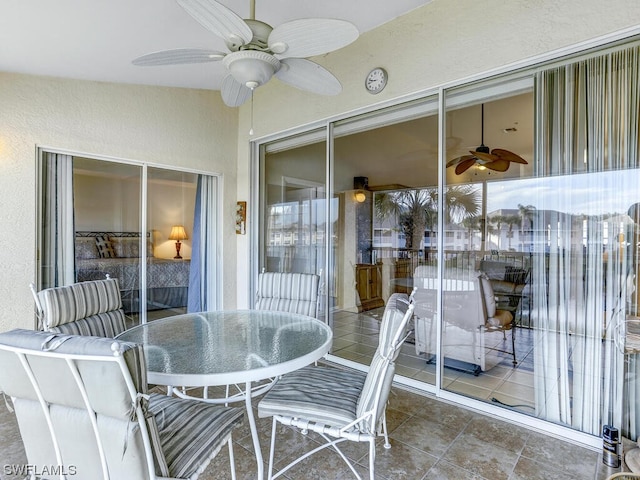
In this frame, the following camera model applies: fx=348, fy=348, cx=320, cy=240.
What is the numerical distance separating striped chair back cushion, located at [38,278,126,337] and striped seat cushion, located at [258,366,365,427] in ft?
3.89

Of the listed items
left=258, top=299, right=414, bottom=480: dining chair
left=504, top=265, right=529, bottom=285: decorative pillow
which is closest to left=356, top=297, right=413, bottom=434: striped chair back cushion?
left=258, top=299, right=414, bottom=480: dining chair

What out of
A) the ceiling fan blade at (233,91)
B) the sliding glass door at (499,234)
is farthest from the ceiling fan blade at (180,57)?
the sliding glass door at (499,234)

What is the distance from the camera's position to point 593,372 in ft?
7.07

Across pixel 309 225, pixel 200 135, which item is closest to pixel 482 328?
pixel 309 225

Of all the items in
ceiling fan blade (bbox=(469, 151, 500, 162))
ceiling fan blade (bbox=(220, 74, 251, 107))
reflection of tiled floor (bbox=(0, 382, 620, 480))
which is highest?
ceiling fan blade (bbox=(220, 74, 251, 107))

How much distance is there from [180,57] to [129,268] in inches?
104

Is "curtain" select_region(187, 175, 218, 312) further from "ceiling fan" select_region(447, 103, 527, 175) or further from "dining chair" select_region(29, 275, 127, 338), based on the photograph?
"ceiling fan" select_region(447, 103, 527, 175)

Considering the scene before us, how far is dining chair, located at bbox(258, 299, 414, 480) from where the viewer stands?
1.54m

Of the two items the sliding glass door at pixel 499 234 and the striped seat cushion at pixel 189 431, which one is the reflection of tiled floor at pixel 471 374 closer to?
the sliding glass door at pixel 499 234

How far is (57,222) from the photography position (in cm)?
325

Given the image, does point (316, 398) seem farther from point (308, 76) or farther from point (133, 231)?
point (133, 231)

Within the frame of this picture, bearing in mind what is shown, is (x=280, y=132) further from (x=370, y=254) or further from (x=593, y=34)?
(x=593, y=34)

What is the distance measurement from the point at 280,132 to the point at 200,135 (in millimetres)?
980

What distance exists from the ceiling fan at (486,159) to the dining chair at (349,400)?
6.06 ft
